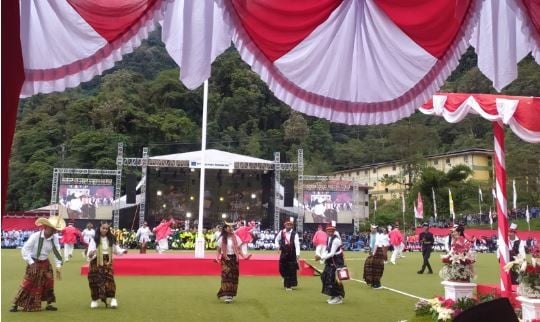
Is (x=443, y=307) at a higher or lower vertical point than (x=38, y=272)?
lower

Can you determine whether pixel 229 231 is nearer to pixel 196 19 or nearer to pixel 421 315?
pixel 421 315

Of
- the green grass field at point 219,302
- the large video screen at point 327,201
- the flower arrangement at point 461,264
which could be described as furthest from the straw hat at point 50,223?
the large video screen at point 327,201

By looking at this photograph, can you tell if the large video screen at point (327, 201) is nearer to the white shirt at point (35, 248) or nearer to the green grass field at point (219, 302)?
the green grass field at point (219, 302)

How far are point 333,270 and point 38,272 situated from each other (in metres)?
5.33

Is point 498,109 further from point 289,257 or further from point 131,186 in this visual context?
point 131,186

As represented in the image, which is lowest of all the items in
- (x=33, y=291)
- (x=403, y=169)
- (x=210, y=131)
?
(x=33, y=291)

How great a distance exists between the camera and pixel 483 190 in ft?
140

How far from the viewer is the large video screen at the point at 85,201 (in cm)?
2911

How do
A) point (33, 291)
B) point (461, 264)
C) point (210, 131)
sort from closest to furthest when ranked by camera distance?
point (461, 264)
point (33, 291)
point (210, 131)

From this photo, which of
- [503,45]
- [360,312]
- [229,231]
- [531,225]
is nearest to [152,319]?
[229,231]

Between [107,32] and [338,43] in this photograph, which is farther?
[338,43]

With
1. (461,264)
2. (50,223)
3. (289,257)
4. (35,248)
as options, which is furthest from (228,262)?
(461,264)

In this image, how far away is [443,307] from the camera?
6.12 metres

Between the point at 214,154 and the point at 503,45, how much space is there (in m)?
27.1
